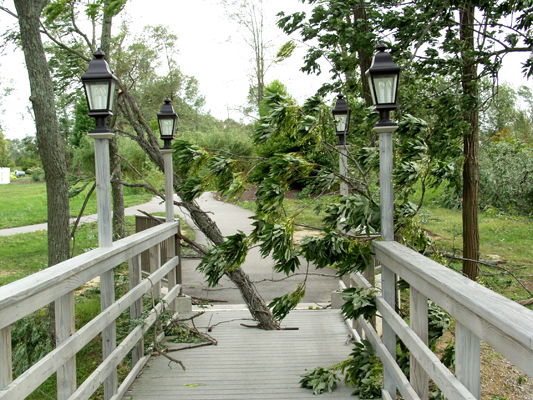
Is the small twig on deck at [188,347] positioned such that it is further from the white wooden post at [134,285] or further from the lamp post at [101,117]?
the lamp post at [101,117]

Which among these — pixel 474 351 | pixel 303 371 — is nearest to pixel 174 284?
pixel 303 371

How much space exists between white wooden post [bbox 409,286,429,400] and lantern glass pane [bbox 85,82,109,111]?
227cm

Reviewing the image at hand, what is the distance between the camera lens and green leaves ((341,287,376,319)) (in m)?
3.35

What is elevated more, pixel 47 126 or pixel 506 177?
pixel 47 126

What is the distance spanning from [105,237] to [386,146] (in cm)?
193

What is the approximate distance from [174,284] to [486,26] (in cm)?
559

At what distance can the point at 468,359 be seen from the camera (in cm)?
179

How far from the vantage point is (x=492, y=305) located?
1.57m

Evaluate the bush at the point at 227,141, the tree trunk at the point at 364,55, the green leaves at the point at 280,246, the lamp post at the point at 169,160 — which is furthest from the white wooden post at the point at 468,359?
the bush at the point at 227,141

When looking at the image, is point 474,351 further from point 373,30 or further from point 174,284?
point 373,30

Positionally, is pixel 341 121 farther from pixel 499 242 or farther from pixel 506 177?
pixel 506 177

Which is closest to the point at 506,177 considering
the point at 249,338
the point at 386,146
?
the point at 249,338

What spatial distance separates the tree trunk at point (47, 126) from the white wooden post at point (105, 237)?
267 cm

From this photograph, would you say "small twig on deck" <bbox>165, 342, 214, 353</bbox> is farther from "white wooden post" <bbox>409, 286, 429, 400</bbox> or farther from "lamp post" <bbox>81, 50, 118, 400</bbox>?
"white wooden post" <bbox>409, 286, 429, 400</bbox>
